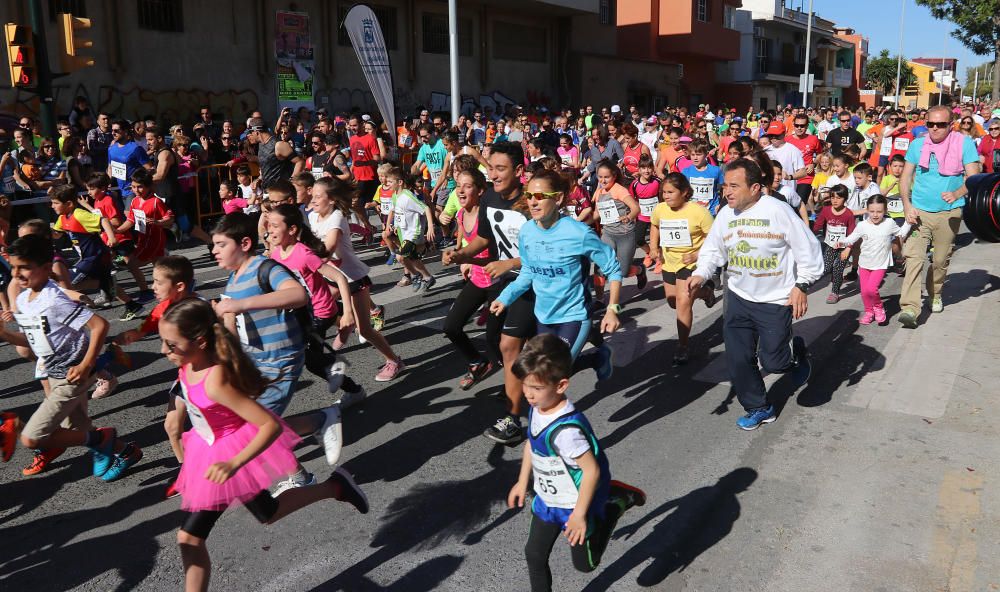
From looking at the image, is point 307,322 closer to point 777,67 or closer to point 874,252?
point 874,252


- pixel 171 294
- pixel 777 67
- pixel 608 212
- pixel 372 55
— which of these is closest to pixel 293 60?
pixel 372 55

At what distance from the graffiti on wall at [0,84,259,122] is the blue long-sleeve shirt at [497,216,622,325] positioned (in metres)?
16.0

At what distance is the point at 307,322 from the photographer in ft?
15.9

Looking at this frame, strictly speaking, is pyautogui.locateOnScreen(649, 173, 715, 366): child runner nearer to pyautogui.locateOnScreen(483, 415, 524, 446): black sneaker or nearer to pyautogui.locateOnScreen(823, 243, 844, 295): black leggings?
pyautogui.locateOnScreen(483, 415, 524, 446): black sneaker

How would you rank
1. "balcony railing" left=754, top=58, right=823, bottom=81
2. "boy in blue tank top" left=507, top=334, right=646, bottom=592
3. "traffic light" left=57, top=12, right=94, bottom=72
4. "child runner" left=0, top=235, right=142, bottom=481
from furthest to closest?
"balcony railing" left=754, top=58, right=823, bottom=81, "traffic light" left=57, top=12, right=94, bottom=72, "child runner" left=0, top=235, right=142, bottom=481, "boy in blue tank top" left=507, top=334, right=646, bottom=592

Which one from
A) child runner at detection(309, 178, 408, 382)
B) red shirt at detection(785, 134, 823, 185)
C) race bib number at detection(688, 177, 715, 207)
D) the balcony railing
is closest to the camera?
child runner at detection(309, 178, 408, 382)

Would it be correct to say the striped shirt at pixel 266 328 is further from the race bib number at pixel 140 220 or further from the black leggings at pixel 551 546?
the race bib number at pixel 140 220

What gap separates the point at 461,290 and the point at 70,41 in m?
7.81

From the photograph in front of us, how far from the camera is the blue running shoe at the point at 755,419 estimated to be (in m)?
5.57

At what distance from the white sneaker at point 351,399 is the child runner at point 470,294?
0.77m

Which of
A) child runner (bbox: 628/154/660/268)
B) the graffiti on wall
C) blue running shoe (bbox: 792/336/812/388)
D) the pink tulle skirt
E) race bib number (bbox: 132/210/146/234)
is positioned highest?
the graffiti on wall

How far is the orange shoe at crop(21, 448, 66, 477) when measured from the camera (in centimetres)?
503

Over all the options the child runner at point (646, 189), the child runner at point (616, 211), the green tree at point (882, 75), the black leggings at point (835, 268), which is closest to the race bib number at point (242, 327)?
the child runner at point (616, 211)

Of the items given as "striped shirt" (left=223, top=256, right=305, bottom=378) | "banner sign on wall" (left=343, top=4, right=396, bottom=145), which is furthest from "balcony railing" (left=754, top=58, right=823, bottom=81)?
"striped shirt" (left=223, top=256, right=305, bottom=378)
